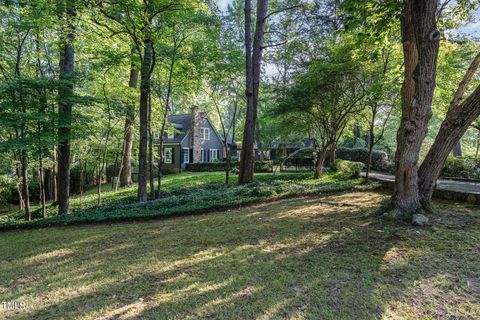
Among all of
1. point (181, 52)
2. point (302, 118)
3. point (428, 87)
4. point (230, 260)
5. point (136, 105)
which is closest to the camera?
point (230, 260)

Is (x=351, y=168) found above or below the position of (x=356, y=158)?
below

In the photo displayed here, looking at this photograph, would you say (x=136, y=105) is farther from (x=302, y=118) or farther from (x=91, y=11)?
(x=302, y=118)

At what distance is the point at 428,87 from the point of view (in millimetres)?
4133

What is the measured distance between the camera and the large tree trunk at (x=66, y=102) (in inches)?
258

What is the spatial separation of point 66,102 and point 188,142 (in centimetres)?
1728

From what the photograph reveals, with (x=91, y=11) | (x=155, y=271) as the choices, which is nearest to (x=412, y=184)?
(x=155, y=271)

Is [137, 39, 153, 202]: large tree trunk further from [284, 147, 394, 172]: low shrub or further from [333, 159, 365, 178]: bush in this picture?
[333, 159, 365, 178]: bush

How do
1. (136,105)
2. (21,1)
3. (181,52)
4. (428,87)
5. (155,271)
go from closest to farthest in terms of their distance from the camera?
1. (155,271)
2. (428,87)
3. (21,1)
4. (181,52)
5. (136,105)

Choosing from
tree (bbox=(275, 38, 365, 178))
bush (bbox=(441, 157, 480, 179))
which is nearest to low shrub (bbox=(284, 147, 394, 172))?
tree (bbox=(275, 38, 365, 178))

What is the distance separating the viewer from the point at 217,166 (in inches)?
843

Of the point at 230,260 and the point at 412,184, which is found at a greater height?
the point at 412,184

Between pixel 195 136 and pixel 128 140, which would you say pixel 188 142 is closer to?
pixel 195 136

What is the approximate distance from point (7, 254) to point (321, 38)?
11.4m

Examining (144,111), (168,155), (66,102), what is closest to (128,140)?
(144,111)
